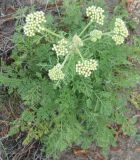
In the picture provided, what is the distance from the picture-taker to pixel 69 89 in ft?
13.8

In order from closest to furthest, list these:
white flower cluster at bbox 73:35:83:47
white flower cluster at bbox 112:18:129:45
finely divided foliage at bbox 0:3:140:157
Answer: white flower cluster at bbox 73:35:83:47
white flower cluster at bbox 112:18:129:45
finely divided foliage at bbox 0:3:140:157

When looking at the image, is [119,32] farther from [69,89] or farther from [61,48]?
[69,89]

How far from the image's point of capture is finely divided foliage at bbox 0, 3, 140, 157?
4129mm

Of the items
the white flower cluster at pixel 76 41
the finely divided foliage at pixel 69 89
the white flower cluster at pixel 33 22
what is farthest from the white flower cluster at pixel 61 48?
the finely divided foliage at pixel 69 89

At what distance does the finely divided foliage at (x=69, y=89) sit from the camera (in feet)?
13.5

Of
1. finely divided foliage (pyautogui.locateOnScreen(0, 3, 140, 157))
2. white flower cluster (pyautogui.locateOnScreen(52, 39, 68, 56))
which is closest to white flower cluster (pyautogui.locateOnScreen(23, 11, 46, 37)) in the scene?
white flower cluster (pyautogui.locateOnScreen(52, 39, 68, 56))

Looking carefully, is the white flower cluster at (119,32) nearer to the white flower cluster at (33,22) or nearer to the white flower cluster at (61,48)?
the white flower cluster at (61,48)

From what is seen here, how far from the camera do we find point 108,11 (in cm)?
475

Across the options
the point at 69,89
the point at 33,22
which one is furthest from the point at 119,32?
the point at 69,89

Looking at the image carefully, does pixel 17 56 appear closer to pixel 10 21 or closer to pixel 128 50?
pixel 10 21

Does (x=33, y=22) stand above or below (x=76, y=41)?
above

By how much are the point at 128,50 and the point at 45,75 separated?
0.88m

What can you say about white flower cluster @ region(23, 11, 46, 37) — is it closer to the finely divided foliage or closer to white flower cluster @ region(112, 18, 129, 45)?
the finely divided foliage

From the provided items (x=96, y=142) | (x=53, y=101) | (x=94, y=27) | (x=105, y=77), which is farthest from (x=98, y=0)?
(x=96, y=142)
